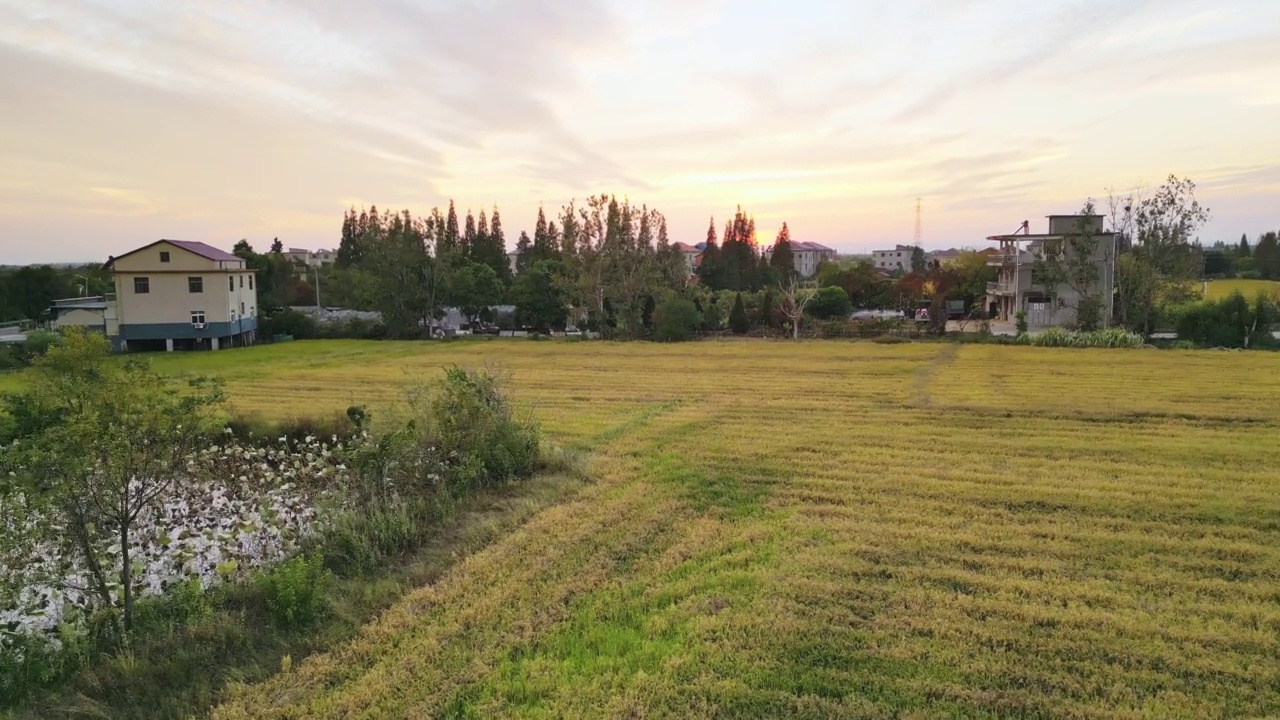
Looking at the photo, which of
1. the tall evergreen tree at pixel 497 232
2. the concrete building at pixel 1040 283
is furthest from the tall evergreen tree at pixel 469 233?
the concrete building at pixel 1040 283

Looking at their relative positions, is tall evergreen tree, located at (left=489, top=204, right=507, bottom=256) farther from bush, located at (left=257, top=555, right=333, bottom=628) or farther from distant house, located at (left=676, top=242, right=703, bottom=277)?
bush, located at (left=257, top=555, right=333, bottom=628)

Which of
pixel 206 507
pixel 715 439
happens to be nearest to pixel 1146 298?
pixel 715 439

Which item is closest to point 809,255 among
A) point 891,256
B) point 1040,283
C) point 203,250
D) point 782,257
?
point 891,256

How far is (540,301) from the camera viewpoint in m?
32.3

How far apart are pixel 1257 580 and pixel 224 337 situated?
2953 centimetres

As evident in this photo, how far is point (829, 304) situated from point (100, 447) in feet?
104

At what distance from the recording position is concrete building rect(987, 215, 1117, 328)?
974 inches

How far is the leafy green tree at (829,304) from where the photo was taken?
33.1 metres

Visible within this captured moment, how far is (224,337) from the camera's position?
26.8m

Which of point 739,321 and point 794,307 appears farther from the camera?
point 739,321

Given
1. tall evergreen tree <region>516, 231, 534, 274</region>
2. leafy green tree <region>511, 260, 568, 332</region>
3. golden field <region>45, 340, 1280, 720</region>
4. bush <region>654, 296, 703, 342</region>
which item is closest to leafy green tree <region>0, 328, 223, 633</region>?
golden field <region>45, 340, 1280, 720</region>

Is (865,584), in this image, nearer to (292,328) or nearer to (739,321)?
(739,321)

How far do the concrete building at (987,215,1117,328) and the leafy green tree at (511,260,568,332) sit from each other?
59.9 feet

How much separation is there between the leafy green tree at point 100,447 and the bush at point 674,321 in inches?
801
